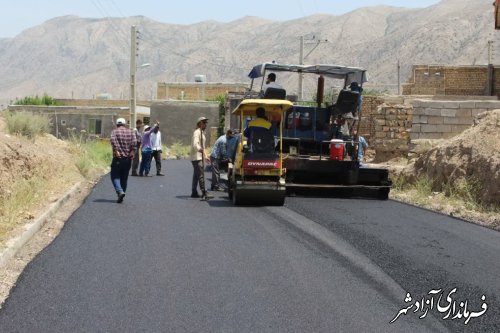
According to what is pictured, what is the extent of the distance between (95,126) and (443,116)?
36.7m

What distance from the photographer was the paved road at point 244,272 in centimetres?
663

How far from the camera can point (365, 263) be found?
9.06m

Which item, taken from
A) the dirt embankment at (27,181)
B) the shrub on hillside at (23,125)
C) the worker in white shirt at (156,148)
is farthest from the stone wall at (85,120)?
the dirt embankment at (27,181)

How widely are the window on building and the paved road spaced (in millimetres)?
42855

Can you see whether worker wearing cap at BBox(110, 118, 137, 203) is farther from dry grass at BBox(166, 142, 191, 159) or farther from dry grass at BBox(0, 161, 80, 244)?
dry grass at BBox(166, 142, 191, 159)

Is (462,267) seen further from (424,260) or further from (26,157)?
(26,157)

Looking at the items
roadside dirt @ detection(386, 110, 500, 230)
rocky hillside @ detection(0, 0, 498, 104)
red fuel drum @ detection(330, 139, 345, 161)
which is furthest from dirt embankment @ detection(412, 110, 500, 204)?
rocky hillside @ detection(0, 0, 498, 104)

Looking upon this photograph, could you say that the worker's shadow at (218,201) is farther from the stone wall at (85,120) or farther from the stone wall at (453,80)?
the stone wall at (85,120)

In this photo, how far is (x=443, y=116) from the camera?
75.8ft

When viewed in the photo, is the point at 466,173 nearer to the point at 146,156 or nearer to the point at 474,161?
the point at 474,161

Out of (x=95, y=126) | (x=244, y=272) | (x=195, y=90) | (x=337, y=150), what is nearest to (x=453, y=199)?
(x=337, y=150)

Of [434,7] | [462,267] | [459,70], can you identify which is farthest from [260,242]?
[434,7]

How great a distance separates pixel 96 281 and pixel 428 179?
1234 centimetres

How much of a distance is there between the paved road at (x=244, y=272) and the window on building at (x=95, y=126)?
42.9 meters
